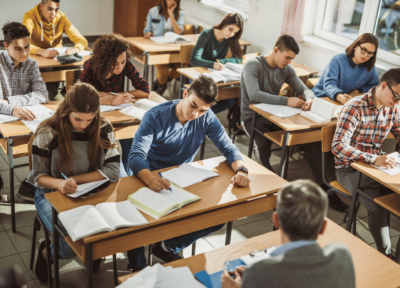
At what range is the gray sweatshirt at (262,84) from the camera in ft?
12.1

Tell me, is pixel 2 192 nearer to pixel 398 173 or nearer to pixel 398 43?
pixel 398 173

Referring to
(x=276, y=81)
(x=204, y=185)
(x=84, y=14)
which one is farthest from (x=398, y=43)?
(x=84, y=14)

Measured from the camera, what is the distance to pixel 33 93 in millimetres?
3238

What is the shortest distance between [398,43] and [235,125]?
207 cm

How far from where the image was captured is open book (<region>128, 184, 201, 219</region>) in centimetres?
199

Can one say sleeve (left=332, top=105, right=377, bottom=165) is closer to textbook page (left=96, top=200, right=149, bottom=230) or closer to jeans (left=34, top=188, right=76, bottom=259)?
textbook page (left=96, top=200, right=149, bottom=230)

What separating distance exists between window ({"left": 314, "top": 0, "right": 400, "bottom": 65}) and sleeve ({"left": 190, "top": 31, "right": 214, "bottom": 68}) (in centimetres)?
154

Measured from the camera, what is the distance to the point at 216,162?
2.61m

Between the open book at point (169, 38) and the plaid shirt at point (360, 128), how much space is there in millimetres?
2979

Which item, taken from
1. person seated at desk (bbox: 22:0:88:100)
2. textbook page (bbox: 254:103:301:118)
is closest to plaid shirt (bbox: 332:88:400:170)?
textbook page (bbox: 254:103:301:118)

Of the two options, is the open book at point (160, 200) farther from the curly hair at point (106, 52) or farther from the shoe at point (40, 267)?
the curly hair at point (106, 52)

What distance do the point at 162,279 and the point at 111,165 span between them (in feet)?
3.00

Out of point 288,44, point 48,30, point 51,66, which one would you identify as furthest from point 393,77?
point 48,30

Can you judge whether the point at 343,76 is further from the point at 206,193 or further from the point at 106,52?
the point at 206,193
